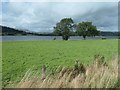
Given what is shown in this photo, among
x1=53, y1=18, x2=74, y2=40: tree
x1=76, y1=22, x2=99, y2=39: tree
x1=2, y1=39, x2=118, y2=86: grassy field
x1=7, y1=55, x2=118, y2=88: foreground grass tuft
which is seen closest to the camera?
x1=7, y1=55, x2=118, y2=88: foreground grass tuft

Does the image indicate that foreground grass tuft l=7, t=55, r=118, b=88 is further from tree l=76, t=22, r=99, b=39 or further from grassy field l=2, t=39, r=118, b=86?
tree l=76, t=22, r=99, b=39

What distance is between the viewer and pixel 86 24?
98.8m

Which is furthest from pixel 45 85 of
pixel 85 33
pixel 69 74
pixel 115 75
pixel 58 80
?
pixel 85 33

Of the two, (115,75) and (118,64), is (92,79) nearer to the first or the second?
(115,75)

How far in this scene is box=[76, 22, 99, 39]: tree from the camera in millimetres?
96875

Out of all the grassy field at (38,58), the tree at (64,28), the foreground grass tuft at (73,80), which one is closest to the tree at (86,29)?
the tree at (64,28)

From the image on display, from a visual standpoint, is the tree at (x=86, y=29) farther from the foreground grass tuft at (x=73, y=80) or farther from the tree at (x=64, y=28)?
the foreground grass tuft at (x=73, y=80)

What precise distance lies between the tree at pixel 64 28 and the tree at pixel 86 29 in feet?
24.2

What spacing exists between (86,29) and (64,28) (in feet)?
42.5

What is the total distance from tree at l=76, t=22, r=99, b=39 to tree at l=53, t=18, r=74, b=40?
24.2 ft

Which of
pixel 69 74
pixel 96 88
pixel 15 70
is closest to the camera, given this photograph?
pixel 96 88

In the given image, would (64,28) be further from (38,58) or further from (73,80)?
(73,80)

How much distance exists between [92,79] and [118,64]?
3343mm

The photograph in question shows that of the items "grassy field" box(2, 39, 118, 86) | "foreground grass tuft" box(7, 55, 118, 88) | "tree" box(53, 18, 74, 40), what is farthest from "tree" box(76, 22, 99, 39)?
"foreground grass tuft" box(7, 55, 118, 88)
